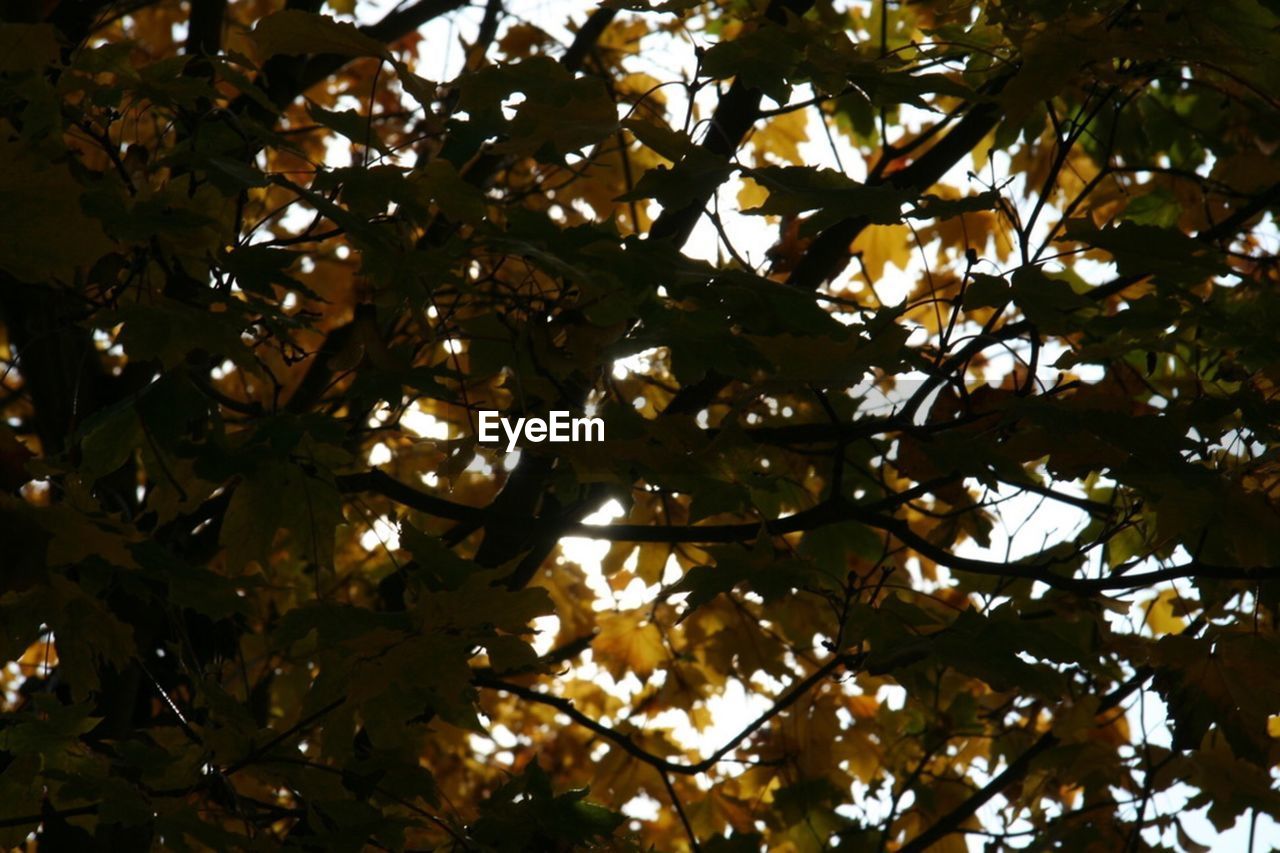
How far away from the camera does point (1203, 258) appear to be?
5.91ft

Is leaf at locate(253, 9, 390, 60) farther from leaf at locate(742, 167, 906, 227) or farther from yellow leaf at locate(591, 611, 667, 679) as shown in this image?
yellow leaf at locate(591, 611, 667, 679)

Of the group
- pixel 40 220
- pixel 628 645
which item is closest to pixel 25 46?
pixel 40 220

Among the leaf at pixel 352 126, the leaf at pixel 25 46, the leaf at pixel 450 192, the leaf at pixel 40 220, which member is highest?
the leaf at pixel 25 46

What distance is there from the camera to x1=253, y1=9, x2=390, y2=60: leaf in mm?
1776

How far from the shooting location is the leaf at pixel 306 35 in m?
1.78

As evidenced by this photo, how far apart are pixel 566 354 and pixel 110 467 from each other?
0.73 m

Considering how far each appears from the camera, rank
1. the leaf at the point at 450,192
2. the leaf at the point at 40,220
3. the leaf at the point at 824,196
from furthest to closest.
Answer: the leaf at the point at 450,192 → the leaf at the point at 824,196 → the leaf at the point at 40,220

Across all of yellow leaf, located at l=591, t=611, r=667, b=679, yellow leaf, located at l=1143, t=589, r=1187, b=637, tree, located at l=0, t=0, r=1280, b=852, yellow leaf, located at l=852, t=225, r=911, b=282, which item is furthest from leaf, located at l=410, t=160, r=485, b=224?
yellow leaf, located at l=1143, t=589, r=1187, b=637

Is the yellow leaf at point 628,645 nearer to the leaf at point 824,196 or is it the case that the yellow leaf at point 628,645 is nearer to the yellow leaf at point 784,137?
the yellow leaf at point 784,137

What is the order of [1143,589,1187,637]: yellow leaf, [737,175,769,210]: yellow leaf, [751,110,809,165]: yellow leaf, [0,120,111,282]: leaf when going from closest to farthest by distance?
[0,120,111,282]: leaf → [737,175,769,210]: yellow leaf → [1143,589,1187,637]: yellow leaf → [751,110,809,165]: yellow leaf

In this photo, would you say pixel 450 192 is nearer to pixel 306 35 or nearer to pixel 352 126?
pixel 352 126

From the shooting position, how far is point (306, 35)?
1.81m

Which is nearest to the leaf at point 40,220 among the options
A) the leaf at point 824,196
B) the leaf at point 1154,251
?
the leaf at point 824,196

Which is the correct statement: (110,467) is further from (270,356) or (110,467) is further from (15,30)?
(270,356)
